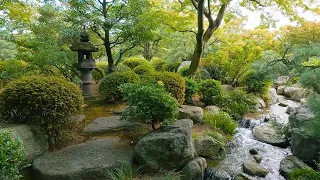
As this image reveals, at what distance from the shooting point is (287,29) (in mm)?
13109

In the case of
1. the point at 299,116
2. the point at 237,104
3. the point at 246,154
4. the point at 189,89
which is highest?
the point at 189,89

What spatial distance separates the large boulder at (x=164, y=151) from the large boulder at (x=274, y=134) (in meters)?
2.83

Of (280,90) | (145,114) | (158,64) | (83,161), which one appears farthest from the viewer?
(158,64)

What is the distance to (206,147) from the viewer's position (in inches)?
177

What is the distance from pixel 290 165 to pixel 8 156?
448cm

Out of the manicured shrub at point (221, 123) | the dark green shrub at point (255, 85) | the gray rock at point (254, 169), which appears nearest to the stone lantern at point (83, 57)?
the manicured shrub at point (221, 123)

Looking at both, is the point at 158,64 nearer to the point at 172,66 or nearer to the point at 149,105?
the point at 172,66

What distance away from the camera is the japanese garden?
326 cm

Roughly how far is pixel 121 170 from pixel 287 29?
13569 mm

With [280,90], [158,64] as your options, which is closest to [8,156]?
[158,64]

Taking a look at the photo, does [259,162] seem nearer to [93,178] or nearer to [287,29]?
[93,178]

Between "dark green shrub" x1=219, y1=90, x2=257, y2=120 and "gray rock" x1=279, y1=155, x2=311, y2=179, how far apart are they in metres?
2.80

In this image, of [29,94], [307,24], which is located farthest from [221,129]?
[307,24]

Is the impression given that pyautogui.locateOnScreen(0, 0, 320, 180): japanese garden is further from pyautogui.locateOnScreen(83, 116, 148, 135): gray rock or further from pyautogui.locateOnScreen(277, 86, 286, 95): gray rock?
pyautogui.locateOnScreen(277, 86, 286, 95): gray rock
